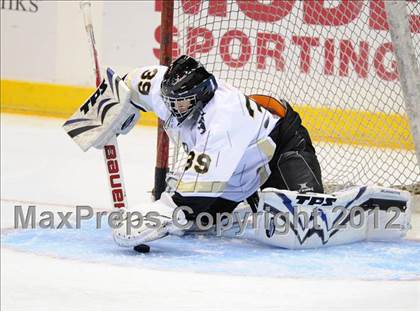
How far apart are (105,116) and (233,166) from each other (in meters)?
0.59

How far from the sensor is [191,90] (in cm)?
386

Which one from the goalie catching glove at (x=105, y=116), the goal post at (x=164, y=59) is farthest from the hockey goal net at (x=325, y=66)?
the goalie catching glove at (x=105, y=116)

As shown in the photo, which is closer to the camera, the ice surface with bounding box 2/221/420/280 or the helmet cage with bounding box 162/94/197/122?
the ice surface with bounding box 2/221/420/280

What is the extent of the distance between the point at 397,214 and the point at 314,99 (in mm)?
1392

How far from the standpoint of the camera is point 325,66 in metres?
5.62

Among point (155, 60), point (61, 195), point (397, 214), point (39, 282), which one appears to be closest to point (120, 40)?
point (155, 60)

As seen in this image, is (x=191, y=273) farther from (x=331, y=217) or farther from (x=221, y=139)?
(x=331, y=217)

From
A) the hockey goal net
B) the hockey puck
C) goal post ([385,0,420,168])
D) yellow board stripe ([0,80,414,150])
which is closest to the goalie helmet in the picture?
the hockey puck

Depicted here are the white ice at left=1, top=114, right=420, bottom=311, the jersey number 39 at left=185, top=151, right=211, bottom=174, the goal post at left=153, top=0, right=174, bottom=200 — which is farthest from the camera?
the goal post at left=153, top=0, right=174, bottom=200

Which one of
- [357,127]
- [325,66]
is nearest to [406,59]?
[357,127]

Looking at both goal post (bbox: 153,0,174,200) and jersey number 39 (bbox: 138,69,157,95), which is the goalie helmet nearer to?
jersey number 39 (bbox: 138,69,157,95)

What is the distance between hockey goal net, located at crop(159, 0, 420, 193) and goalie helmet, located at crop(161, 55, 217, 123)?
3.77 feet

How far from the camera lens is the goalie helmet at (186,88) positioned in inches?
Result: 152

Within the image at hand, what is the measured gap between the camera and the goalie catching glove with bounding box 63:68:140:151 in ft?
13.6
